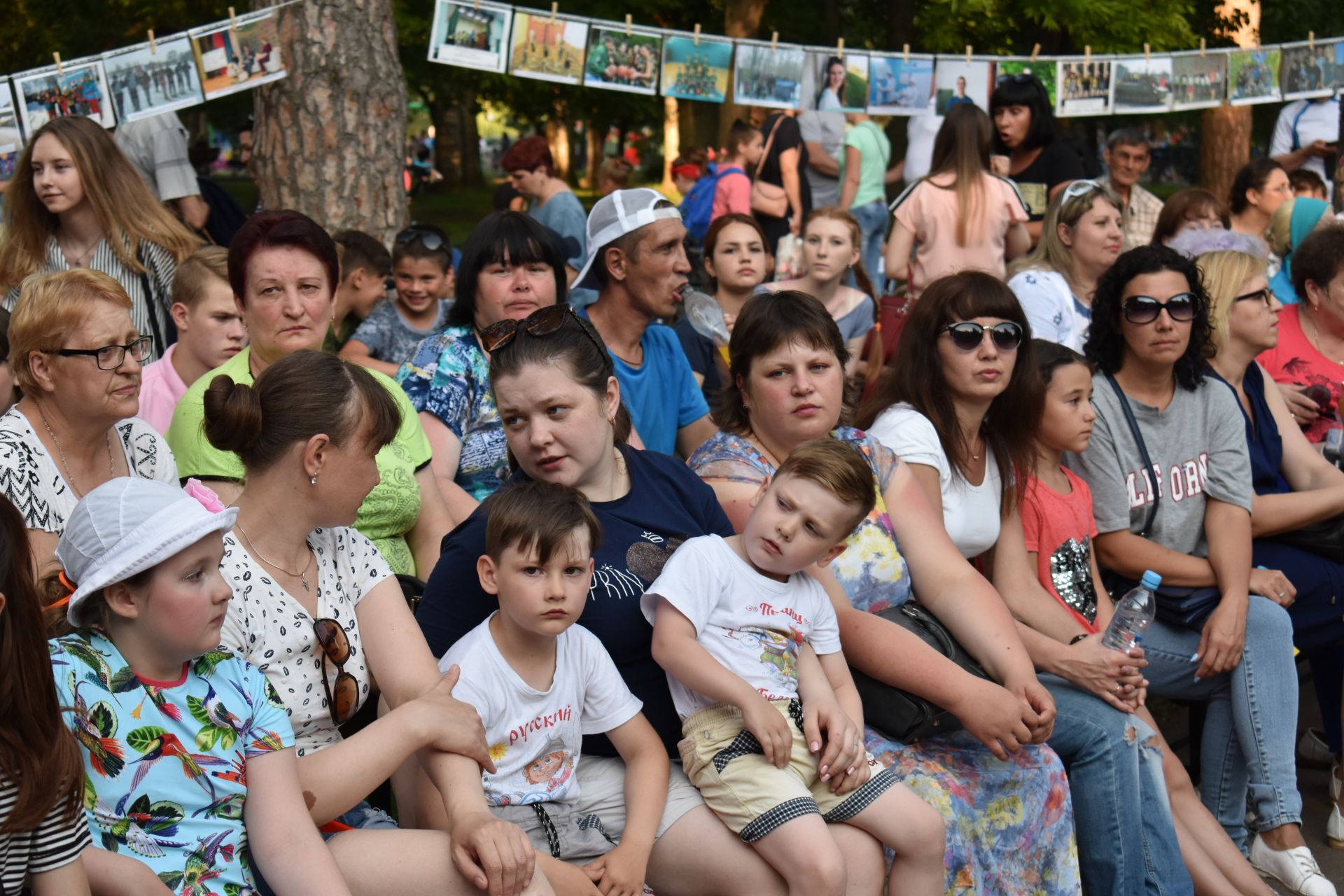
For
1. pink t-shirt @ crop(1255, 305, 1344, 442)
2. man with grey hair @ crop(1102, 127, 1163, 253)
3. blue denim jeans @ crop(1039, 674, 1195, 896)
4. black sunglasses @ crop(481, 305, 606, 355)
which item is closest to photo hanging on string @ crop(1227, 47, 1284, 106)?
man with grey hair @ crop(1102, 127, 1163, 253)

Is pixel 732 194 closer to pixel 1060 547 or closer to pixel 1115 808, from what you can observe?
pixel 1060 547

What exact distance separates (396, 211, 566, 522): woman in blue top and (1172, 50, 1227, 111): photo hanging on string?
695 centimetres

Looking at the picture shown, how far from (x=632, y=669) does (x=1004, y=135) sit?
5913 millimetres

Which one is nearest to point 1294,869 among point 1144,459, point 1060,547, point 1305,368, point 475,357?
point 1060,547

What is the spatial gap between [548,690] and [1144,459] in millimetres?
2604

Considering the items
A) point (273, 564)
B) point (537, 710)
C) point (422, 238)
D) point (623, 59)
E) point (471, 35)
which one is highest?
point (471, 35)

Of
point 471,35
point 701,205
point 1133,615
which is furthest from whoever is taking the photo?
point 701,205

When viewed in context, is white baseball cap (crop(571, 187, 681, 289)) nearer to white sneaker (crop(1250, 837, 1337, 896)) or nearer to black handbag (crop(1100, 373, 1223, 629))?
black handbag (crop(1100, 373, 1223, 629))

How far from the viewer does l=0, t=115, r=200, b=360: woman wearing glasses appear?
16.7 feet

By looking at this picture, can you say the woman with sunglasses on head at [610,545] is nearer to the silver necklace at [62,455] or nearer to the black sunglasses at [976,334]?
the silver necklace at [62,455]

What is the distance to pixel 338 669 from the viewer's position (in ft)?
9.44

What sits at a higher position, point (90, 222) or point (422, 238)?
point (90, 222)

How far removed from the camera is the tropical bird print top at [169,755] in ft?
7.60

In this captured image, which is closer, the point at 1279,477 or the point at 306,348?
the point at 306,348
